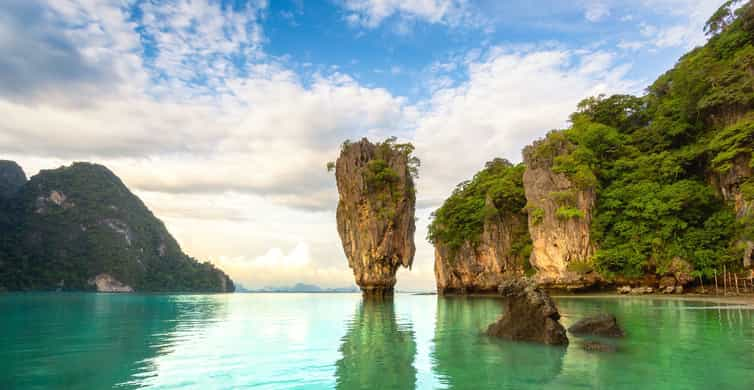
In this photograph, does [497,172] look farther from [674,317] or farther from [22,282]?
[22,282]

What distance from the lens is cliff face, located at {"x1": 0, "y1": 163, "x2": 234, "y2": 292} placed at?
79.8 meters

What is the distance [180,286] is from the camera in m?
102

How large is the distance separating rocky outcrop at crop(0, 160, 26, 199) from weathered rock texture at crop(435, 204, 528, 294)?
10791 centimetres

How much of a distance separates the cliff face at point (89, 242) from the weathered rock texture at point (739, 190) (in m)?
101

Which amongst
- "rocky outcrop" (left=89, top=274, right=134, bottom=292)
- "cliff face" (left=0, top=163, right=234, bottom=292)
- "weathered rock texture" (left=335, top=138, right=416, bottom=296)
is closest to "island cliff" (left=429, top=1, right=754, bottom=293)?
"weathered rock texture" (left=335, top=138, right=416, bottom=296)

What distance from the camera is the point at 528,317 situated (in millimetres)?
10406

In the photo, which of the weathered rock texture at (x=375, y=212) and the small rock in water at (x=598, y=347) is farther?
the weathered rock texture at (x=375, y=212)

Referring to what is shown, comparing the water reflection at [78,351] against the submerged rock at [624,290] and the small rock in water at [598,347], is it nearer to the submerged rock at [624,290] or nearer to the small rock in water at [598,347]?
→ the small rock in water at [598,347]

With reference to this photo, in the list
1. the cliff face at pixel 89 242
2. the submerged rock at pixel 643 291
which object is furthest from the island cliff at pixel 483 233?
the cliff face at pixel 89 242

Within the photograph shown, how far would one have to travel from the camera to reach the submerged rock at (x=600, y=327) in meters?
10.7

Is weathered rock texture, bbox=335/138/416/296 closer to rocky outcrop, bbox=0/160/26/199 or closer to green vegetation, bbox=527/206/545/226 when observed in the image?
green vegetation, bbox=527/206/545/226

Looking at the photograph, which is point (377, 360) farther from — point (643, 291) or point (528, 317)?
point (643, 291)

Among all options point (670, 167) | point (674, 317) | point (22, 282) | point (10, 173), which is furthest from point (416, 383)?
point (10, 173)

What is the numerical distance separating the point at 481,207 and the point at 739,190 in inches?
814
